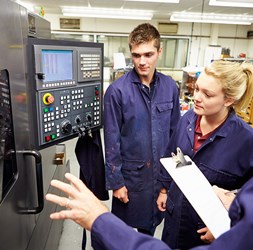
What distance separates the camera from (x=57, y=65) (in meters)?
1.00

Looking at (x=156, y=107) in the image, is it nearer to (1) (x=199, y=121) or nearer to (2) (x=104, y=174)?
(1) (x=199, y=121)

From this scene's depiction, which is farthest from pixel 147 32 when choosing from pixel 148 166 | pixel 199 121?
pixel 148 166

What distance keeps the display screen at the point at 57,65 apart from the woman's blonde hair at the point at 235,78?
0.63 metres

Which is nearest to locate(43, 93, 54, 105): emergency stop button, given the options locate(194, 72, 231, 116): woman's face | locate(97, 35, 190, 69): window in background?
locate(194, 72, 231, 116): woman's face

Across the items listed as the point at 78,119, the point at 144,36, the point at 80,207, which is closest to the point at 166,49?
the point at 144,36

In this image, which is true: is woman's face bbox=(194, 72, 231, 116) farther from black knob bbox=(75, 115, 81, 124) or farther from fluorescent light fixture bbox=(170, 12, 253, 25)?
fluorescent light fixture bbox=(170, 12, 253, 25)

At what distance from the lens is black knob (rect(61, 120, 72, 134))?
42.4 inches

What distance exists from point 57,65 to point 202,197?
2.51ft

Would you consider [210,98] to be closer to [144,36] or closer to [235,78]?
[235,78]

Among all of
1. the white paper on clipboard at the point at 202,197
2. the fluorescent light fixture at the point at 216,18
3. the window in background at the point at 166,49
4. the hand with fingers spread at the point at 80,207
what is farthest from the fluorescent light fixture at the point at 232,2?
the window in background at the point at 166,49

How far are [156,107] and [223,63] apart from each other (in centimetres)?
47

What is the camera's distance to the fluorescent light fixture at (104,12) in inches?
226

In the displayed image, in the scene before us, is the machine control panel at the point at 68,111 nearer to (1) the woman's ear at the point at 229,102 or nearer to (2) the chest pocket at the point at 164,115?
(2) the chest pocket at the point at 164,115

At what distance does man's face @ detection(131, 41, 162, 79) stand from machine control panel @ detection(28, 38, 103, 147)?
0.30 meters
